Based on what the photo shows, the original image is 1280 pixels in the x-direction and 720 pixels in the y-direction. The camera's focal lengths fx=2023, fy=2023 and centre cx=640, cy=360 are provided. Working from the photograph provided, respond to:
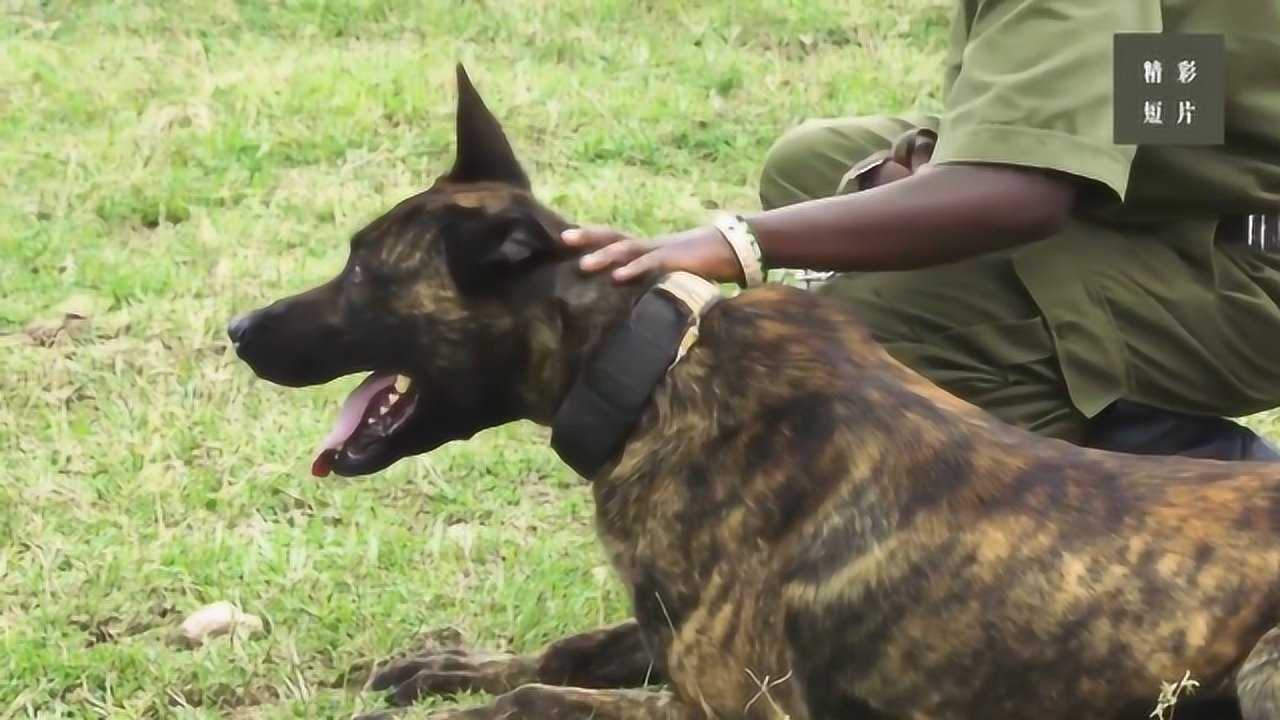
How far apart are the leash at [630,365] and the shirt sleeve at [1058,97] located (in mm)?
579

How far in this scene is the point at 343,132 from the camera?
805cm

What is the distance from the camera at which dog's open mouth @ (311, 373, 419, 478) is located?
3947 millimetres

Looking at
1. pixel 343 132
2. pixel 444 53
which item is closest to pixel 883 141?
pixel 343 132

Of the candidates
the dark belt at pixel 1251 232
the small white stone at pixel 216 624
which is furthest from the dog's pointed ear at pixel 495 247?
the dark belt at pixel 1251 232

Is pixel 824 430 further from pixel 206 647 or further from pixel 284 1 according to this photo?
pixel 284 1

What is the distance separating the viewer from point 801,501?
3.60m

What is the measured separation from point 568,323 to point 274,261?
10.9 ft

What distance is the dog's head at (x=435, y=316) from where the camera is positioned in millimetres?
3791

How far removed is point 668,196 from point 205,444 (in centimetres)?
259

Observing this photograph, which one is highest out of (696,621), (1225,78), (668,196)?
(1225,78)

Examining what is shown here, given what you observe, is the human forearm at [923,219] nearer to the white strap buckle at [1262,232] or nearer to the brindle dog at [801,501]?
the brindle dog at [801,501]

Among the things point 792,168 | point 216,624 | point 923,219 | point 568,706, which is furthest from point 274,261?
point 923,219

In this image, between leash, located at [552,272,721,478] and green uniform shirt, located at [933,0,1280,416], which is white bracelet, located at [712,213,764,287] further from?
green uniform shirt, located at [933,0,1280,416]

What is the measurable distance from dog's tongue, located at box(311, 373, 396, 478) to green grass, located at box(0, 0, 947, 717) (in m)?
0.51
